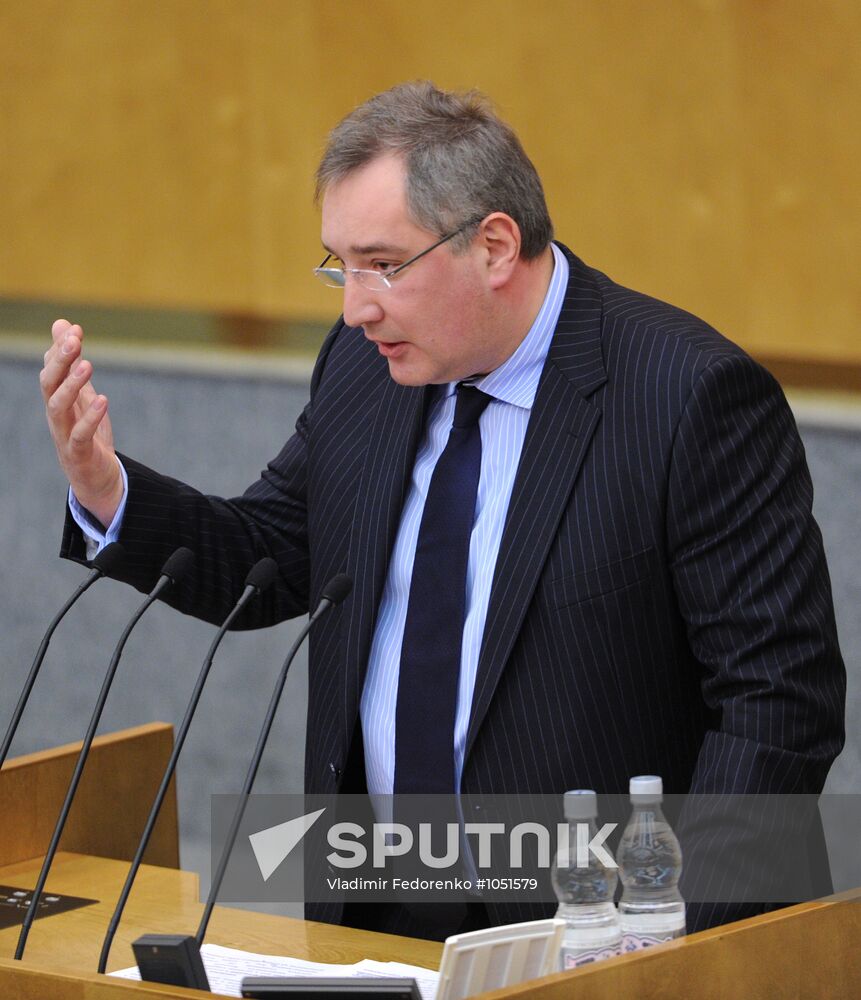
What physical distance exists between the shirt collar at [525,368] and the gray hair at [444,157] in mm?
91

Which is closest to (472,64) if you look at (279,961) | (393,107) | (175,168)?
(175,168)

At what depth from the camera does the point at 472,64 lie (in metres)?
4.12

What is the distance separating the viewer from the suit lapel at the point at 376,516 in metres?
2.21

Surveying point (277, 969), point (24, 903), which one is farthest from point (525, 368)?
point (24, 903)

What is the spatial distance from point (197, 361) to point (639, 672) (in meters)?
3.03

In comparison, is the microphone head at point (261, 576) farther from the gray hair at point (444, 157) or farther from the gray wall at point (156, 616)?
the gray wall at point (156, 616)

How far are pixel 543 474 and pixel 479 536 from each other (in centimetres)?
12

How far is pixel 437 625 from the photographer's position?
84.7 inches

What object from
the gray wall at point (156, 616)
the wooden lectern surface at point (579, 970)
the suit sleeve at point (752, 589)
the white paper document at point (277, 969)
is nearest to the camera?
the wooden lectern surface at point (579, 970)

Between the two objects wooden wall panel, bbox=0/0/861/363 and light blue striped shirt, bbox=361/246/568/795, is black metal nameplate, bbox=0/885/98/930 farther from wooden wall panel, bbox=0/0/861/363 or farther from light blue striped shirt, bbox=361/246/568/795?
wooden wall panel, bbox=0/0/861/363

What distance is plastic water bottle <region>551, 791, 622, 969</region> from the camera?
5.26 feet

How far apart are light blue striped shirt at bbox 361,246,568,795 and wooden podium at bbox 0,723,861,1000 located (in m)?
0.27

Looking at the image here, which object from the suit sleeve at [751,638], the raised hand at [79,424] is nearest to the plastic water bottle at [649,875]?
the suit sleeve at [751,638]

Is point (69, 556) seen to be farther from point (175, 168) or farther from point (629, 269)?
point (175, 168)
